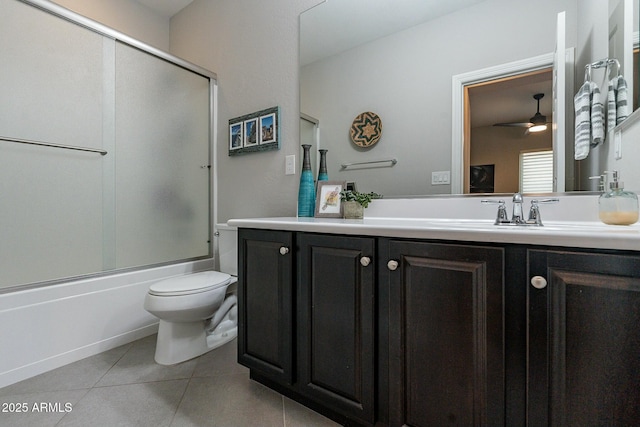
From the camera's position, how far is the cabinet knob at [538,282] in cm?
73

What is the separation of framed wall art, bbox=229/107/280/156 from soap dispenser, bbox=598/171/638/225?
1.64 meters

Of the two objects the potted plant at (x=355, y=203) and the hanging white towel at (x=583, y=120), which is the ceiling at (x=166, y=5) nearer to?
the potted plant at (x=355, y=203)

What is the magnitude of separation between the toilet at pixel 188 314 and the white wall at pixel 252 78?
0.65 m

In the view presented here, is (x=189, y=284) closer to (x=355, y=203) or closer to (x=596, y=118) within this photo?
(x=355, y=203)

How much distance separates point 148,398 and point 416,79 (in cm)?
195

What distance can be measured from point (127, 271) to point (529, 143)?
2.34 m

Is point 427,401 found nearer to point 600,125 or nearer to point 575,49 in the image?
point 600,125

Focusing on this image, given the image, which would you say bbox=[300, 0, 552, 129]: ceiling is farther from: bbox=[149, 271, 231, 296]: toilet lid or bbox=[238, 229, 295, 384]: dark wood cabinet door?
bbox=[149, 271, 231, 296]: toilet lid

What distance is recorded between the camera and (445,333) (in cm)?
85

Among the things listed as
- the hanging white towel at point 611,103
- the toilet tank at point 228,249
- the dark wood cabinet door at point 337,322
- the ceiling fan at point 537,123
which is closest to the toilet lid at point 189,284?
the toilet tank at point 228,249

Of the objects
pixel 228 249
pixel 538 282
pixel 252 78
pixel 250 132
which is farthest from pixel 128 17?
pixel 538 282

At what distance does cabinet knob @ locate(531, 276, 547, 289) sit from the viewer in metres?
0.73

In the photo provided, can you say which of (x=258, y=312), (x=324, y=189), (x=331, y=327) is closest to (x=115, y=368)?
(x=258, y=312)

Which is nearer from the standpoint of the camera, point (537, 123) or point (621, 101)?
point (621, 101)
